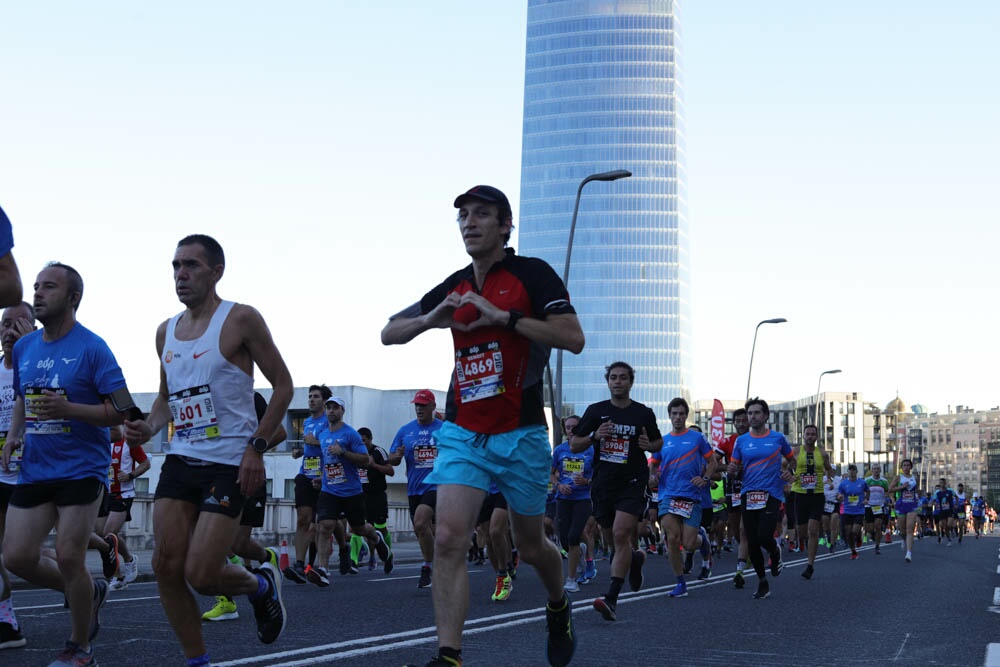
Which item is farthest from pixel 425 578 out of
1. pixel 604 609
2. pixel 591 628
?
pixel 591 628

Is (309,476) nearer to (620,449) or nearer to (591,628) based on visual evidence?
(620,449)

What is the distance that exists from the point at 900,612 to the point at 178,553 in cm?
770

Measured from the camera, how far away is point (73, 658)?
20.4 feet

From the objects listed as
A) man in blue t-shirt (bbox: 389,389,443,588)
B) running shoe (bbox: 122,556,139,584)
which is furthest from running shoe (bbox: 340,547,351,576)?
running shoe (bbox: 122,556,139,584)

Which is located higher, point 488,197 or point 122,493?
point 488,197

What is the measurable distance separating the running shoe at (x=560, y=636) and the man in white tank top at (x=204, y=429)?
4.55 feet

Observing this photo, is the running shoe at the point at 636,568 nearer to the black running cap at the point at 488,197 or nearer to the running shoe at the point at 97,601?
the running shoe at the point at 97,601

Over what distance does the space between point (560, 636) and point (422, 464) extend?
27.2ft

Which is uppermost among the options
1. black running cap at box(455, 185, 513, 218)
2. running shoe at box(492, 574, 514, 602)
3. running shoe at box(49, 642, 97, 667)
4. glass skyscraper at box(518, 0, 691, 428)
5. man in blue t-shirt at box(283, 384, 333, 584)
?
glass skyscraper at box(518, 0, 691, 428)

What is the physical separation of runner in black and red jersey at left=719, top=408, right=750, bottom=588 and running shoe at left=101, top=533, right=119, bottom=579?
629 cm

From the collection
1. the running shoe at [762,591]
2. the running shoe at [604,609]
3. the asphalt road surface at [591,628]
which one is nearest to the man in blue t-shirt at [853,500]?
the asphalt road surface at [591,628]

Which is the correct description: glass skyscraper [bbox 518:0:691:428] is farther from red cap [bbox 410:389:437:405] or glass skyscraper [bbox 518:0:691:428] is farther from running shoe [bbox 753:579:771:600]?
running shoe [bbox 753:579:771:600]

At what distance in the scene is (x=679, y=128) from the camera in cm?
18125

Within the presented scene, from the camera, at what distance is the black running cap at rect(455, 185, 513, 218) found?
5.91m
